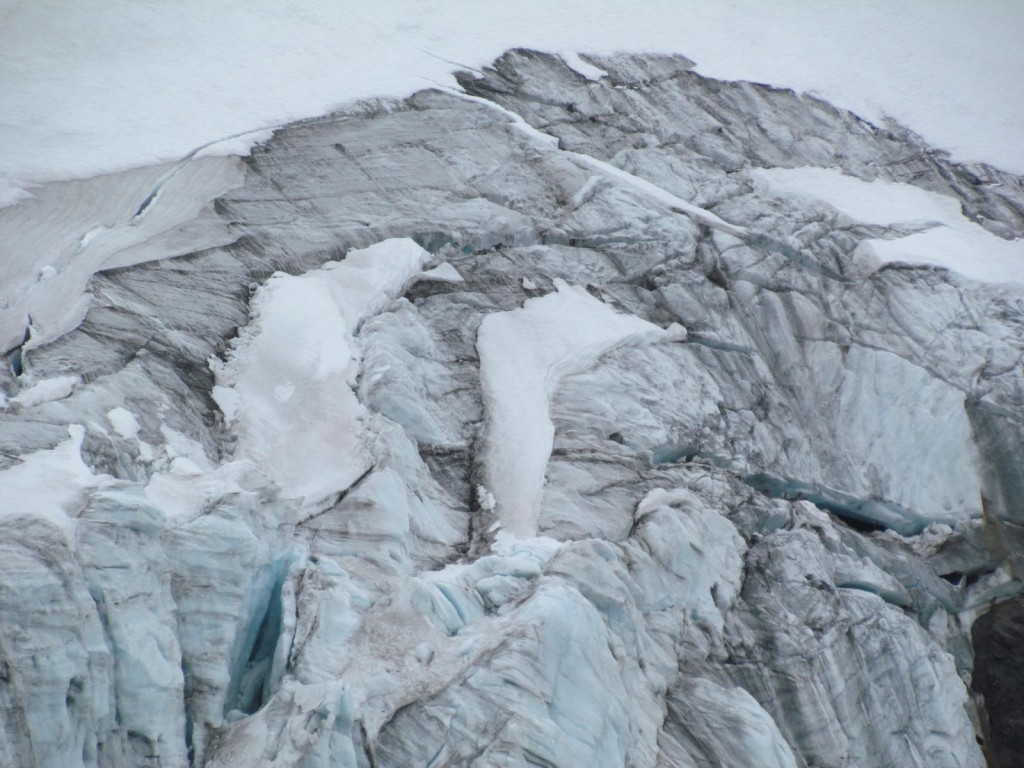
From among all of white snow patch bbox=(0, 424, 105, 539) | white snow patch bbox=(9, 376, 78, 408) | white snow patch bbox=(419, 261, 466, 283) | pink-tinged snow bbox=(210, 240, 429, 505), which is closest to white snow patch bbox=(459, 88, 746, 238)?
white snow patch bbox=(419, 261, 466, 283)

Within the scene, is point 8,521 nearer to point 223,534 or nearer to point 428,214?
point 223,534

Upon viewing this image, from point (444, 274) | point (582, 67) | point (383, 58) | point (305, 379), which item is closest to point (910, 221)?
point (582, 67)

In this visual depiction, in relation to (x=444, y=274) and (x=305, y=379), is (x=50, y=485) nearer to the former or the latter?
(x=305, y=379)

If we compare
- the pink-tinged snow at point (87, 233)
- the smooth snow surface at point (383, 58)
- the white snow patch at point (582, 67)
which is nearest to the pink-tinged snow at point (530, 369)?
the pink-tinged snow at point (87, 233)

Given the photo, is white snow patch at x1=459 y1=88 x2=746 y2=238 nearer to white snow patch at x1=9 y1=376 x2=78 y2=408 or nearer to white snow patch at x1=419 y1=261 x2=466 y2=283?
white snow patch at x1=419 y1=261 x2=466 y2=283

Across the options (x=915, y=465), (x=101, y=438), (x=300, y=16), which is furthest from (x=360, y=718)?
(x=300, y=16)

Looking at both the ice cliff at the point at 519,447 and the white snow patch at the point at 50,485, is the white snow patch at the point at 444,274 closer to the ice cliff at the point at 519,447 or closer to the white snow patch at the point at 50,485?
the ice cliff at the point at 519,447
